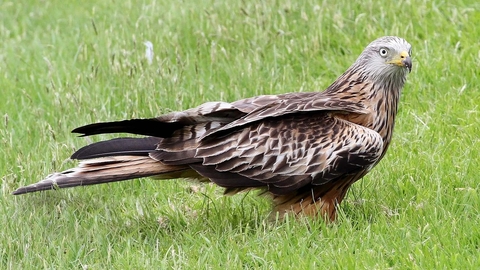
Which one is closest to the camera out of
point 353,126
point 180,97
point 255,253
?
point 255,253

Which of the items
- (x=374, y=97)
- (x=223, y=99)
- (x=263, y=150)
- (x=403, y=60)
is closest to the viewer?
(x=263, y=150)

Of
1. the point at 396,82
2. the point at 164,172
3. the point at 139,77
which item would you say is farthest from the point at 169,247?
the point at 139,77

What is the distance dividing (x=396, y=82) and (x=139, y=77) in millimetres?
2653

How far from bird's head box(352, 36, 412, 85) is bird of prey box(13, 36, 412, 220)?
3 centimetres

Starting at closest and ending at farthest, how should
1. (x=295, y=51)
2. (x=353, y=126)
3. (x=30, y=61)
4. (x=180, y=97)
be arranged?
(x=353, y=126) < (x=180, y=97) < (x=295, y=51) < (x=30, y=61)

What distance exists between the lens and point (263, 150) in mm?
5820

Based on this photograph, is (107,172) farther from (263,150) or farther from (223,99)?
(223,99)

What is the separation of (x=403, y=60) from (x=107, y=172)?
2.06 metres

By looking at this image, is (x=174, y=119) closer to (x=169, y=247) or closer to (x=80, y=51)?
(x=169, y=247)

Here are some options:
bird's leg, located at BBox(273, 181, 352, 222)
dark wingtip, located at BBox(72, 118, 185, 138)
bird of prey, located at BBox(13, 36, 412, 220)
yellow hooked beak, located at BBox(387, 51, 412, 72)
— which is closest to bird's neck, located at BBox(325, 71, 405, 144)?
bird of prey, located at BBox(13, 36, 412, 220)

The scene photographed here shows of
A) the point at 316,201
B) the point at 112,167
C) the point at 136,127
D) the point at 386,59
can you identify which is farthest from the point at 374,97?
the point at 112,167

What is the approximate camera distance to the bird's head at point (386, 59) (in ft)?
20.0

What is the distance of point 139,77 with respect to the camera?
8.01 meters

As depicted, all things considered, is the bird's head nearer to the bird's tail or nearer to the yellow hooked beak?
the yellow hooked beak
